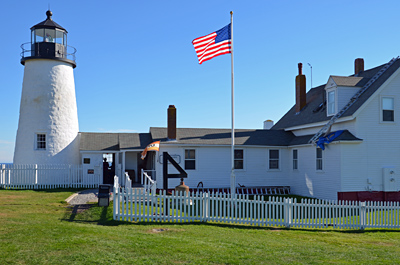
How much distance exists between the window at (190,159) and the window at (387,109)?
10604mm

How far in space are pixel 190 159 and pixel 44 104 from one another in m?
10.3

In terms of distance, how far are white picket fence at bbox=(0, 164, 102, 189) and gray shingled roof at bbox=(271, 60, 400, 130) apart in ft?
43.3

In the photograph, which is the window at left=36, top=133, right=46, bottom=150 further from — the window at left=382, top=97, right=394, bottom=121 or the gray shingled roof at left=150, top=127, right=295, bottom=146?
the window at left=382, top=97, right=394, bottom=121

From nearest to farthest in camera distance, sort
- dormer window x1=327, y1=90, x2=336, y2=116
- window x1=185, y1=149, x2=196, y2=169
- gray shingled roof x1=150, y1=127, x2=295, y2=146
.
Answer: dormer window x1=327, y1=90, x2=336, y2=116
window x1=185, y1=149, x2=196, y2=169
gray shingled roof x1=150, y1=127, x2=295, y2=146

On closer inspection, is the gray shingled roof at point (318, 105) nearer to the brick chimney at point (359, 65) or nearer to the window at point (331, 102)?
the window at point (331, 102)

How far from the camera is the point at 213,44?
61.0ft

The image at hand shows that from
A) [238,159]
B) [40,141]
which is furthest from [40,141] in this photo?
[238,159]

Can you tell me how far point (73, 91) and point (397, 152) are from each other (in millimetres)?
20498

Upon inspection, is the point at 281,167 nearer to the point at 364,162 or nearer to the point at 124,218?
the point at 364,162

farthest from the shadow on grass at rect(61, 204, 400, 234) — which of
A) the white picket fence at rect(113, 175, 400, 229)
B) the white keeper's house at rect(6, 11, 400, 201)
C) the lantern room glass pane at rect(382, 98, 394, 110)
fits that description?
the lantern room glass pane at rect(382, 98, 394, 110)

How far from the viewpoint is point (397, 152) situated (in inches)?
842

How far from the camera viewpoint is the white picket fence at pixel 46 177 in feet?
81.6


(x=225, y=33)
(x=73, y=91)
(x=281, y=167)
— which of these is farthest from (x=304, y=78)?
(x=73, y=91)

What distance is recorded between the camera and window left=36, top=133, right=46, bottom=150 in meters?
26.8
